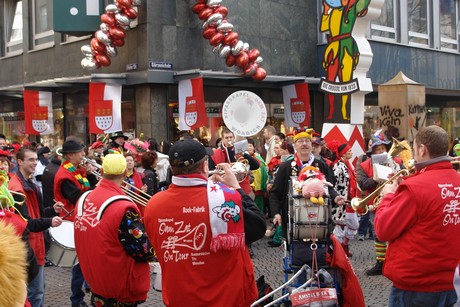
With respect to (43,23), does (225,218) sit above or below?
below

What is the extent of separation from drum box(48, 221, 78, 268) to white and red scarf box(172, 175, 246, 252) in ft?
8.54

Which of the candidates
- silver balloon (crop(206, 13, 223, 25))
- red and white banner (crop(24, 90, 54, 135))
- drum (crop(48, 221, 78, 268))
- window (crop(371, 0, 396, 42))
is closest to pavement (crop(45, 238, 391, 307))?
drum (crop(48, 221, 78, 268))

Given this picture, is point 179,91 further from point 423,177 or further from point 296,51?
point 423,177

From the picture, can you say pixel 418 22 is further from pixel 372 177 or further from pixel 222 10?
pixel 372 177

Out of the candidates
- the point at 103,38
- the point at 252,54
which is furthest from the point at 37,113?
the point at 252,54

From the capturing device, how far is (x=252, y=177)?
11781 millimetres

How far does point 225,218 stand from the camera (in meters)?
3.94

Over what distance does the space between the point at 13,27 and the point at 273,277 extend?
17.2m

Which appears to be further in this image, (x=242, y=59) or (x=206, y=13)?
(x=206, y=13)

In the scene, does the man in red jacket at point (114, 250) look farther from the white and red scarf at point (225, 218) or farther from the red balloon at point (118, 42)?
the red balloon at point (118, 42)

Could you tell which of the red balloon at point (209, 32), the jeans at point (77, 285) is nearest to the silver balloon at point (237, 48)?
the red balloon at point (209, 32)

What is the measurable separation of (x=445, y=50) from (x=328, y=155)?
13949 mm

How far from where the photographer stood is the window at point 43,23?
20.0 m

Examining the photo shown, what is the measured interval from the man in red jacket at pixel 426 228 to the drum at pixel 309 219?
1.67 meters
